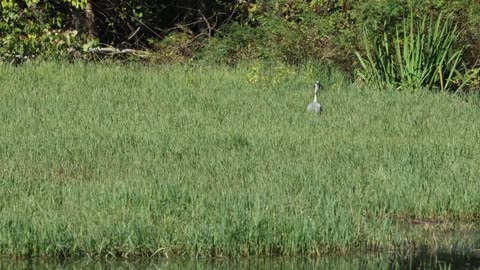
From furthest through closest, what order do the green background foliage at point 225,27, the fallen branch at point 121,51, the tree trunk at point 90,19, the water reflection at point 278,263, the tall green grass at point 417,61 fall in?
the tree trunk at point 90,19 < the fallen branch at point 121,51 < the green background foliage at point 225,27 < the tall green grass at point 417,61 < the water reflection at point 278,263

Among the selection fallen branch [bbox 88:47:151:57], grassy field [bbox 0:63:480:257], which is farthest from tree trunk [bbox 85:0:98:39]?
grassy field [bbox 0:63:480:257]

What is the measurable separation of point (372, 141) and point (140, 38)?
10731mm

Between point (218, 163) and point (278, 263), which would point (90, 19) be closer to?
point (218, 163)

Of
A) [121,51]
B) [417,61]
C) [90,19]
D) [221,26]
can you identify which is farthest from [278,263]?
[90,19]

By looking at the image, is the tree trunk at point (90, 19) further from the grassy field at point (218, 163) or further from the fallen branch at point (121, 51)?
the grassy field at point (218, 163)

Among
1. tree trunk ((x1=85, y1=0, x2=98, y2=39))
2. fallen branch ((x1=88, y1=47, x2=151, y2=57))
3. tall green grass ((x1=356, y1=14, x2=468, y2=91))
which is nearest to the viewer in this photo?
tall green grass ((x1=356, y1=14, x2=468, y2=91))

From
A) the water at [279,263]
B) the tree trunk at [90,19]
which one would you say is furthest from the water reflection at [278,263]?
the tree trunk at [90,19]

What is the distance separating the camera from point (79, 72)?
1611 cm

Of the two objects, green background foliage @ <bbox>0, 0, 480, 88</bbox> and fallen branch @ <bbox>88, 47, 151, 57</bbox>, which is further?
fallen branch @ <bbox>88, 47, 151, 57</bbox>

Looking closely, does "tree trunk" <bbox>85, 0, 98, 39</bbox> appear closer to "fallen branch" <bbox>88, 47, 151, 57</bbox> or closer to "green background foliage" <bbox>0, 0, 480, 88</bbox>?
"green background foliage" <bbox>0, 0, 480, 88</bbox>

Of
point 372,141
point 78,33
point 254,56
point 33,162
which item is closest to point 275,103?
point 372,141

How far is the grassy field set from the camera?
821 cm

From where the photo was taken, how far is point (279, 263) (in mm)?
8023

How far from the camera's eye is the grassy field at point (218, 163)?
323 inches
